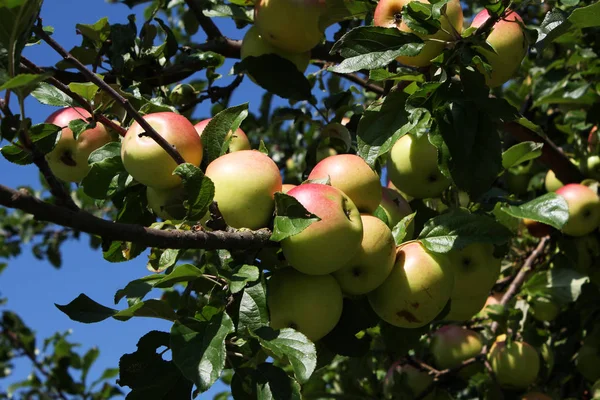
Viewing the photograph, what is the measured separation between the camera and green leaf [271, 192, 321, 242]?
46.2 inches

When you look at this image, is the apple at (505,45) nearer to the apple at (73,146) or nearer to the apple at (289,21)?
the apple at (289,21)

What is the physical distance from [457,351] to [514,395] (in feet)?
1.07

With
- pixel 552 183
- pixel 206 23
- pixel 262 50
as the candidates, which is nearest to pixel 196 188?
pixel 262 50

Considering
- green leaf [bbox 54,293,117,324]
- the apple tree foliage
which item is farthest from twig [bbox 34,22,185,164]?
green leaf [bbox 54,293,117,324]

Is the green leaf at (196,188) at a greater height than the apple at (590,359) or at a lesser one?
greater

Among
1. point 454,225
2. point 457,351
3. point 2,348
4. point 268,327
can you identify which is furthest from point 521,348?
point 2,348

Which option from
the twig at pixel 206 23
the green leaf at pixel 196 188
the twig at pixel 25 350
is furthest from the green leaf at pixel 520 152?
the twig at pixel 25 350

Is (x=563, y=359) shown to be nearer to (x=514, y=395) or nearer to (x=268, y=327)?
(x=514, y=395)

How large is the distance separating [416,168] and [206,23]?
3.40 ft

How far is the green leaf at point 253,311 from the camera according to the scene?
1.25 meters

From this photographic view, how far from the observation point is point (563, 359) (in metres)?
2.93

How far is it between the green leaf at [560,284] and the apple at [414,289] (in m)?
1.04

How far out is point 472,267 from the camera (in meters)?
1.73

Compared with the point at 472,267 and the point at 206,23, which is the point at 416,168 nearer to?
the point at 472,267
